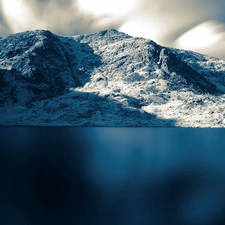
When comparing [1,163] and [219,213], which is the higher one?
[1,163]

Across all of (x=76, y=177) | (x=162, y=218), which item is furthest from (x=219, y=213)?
(x=76, y=177)

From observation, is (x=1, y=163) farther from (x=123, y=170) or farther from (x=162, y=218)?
(x=162, y=218)

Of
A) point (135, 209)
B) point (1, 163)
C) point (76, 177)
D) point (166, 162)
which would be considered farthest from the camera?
point (166, 162)

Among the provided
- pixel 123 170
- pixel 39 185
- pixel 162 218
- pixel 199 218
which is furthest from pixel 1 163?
pixel 199 218

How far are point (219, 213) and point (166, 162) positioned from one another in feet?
140

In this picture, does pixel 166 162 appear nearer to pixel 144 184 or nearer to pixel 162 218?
A: pixel 144 184

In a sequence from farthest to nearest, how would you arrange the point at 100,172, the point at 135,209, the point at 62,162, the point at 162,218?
1. the point at 62,162
2. the point at 100,172
3. the point at 135,209
4. the point at 162,218

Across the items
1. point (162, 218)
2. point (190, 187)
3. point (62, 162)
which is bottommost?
point (162, 218)

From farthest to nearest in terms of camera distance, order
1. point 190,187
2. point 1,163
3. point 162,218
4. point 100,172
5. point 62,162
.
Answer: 1. point 62,162
2. point 1,163
3. point 100,172
4. point 190,187
5. point 162,218

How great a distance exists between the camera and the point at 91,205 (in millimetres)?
42406

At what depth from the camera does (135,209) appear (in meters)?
41.1

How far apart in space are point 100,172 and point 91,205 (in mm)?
23410

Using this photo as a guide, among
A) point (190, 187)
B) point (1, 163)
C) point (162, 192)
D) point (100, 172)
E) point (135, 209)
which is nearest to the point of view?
point (135, 209)

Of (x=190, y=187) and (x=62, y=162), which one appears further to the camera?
(x=62, y=162)
